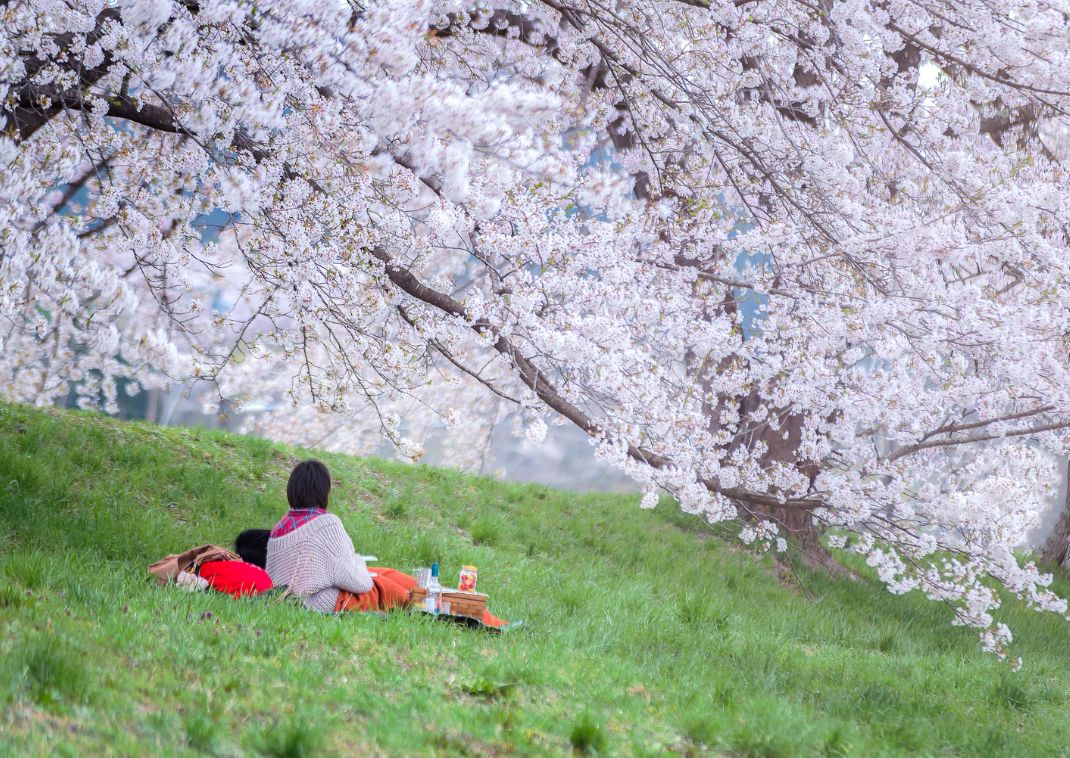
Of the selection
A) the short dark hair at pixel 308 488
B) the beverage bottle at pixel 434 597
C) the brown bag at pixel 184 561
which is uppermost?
the short dark hair at pixel 308 488

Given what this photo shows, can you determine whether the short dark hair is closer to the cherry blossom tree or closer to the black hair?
the black hair

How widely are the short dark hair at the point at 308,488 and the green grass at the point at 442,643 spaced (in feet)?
2.48

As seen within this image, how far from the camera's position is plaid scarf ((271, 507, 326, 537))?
622cm

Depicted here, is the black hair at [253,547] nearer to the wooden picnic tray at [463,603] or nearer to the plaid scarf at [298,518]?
the plaid scarf at [298,518]

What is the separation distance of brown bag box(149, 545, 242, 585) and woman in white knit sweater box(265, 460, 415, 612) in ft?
1.05

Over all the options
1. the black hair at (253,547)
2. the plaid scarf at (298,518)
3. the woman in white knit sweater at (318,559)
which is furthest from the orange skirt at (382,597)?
the black hair at (253,547)


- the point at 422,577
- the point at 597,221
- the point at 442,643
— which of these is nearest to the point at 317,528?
the point at 422,577

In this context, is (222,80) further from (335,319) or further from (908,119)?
(908,119)

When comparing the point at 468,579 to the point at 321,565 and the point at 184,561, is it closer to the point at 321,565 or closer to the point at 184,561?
the point at 321,565

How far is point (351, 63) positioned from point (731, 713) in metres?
3.83

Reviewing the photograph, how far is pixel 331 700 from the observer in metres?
4.07

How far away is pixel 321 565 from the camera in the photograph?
19.9 ft

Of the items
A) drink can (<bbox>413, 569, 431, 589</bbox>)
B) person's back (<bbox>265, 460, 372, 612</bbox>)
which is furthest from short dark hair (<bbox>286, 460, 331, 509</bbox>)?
drink can (<bbox>413, 569, 431, 589</bbox>)

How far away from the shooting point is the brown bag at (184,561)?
19.3 feet
